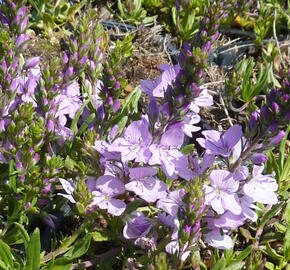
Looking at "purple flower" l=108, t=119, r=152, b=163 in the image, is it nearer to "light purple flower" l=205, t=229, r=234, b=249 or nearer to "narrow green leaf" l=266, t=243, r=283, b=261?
"light purple flower" l=205, t=229, r=234, b=249

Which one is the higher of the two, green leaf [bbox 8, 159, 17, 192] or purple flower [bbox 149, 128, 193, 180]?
purple flower [bbox 149, 128, 193, 180]

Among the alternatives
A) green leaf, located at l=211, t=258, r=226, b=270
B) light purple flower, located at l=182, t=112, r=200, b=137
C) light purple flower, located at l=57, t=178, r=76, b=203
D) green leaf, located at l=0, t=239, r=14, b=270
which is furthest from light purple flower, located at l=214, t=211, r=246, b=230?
green leaf, located at l=0, t=239, r=14, b=270

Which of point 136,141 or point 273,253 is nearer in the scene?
point 136,141

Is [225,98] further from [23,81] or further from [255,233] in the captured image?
[23,81]

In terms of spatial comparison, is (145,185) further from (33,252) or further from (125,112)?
(125,112)

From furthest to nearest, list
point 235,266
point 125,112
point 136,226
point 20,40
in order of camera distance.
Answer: point 125,112, point 20,40, point 235,266, point 136,226

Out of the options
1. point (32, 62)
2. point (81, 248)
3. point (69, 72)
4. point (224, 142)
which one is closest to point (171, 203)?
point (224, 142)

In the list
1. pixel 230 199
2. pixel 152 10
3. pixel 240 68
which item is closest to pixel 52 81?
pixel 230 199
